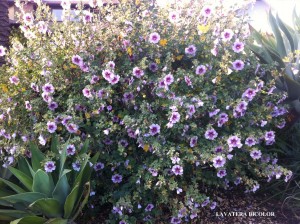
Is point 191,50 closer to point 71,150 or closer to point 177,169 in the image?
point 177,169

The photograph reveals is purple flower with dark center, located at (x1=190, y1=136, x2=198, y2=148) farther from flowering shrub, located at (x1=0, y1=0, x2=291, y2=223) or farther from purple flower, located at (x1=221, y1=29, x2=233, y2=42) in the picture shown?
purple flower, located at (x1=221, y1=29, x2=233, y2=42)

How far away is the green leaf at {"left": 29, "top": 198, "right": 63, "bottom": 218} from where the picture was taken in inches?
92.8

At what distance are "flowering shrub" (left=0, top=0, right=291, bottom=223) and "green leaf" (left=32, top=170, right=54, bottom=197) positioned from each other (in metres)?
0.26

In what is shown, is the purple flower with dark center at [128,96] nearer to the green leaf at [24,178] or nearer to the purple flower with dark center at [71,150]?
the purple flower with dark center at [71,150]

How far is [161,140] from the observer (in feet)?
8.58

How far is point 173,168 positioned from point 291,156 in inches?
58.7

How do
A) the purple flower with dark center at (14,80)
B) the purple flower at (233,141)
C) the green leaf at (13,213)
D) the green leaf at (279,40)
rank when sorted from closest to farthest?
the green leaf at (13,213)
the purple flower at (233,141)
the purple flower with dark center at (14,80)
the green leaf at (279,40)

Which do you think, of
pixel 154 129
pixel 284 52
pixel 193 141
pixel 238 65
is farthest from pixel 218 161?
pixel 284 52

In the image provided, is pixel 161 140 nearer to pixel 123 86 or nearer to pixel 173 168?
pixel 173 168


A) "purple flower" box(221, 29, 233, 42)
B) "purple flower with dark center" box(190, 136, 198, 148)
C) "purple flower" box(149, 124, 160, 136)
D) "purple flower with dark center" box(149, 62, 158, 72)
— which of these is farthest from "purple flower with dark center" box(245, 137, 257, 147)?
"purple flower with dark center" box(149, 62, 158, 72)

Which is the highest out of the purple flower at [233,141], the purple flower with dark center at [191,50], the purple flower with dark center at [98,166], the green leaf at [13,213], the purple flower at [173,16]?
the purple flower at [173,16]

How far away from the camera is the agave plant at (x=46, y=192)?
7.88 ft

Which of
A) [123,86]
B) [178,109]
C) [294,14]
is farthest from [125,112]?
[294,14]

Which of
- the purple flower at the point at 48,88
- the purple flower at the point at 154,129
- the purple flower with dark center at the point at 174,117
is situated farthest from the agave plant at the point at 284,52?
the purple flower at the point at 48,88
